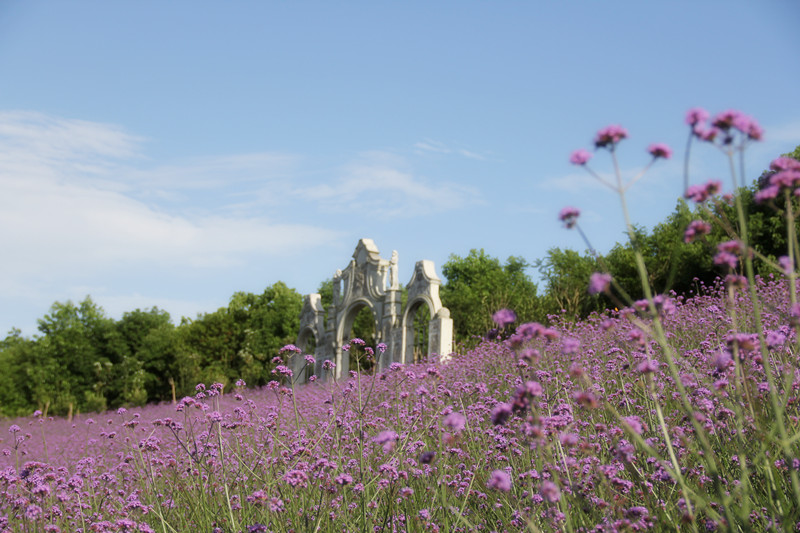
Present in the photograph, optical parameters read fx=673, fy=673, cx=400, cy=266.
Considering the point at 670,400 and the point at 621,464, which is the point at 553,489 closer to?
the point at 621,464

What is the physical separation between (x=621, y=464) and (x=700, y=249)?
60.6 ft

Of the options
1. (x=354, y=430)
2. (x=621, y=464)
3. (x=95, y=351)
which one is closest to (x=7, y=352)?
(x=95, y=351)

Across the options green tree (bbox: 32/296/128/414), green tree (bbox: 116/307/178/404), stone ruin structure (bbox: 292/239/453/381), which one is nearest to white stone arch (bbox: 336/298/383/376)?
stone ruin structure (bbox: 292/239/453/381)

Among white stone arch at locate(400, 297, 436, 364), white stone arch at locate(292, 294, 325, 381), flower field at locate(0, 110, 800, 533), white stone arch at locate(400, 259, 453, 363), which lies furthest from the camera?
white stone arch at locate(292, 294, 325, 381)

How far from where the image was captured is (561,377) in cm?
610

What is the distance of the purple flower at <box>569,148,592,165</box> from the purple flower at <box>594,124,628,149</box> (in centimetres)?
5

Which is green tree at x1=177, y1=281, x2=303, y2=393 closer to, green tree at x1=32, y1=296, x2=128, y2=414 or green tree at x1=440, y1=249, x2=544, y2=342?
green tree at x1=32, y1=296, x2=128, y2=414

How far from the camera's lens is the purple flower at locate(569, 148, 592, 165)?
7.27 ft

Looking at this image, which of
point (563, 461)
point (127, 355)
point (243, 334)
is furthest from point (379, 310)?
point (127, 355)

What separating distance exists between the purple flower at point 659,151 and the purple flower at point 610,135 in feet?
0.43

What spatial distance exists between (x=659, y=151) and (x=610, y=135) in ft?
0.60

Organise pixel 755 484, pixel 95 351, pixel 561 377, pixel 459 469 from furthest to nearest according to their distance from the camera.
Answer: pixel 95 351 < pixel 561 377 < pixel 459 469 < pixel 755 484

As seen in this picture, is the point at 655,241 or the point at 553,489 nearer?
the point at 553,489

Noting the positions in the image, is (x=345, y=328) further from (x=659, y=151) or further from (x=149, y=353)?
(x=659, y=151)
